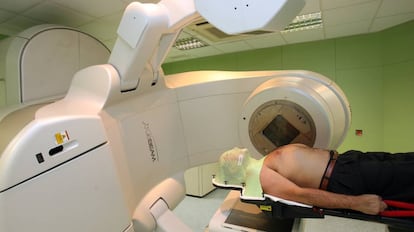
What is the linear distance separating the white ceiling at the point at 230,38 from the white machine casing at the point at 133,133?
96cm

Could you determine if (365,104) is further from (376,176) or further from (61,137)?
(61,137)

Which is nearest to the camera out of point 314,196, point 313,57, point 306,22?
point 314,196

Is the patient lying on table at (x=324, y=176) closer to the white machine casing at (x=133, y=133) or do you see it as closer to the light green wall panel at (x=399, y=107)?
the white machine casing at (x=133, y=133)

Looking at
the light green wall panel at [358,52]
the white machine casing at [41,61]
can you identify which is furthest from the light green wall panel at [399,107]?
the white machine casing at [41,61]

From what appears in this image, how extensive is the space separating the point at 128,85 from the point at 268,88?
834 millimetres

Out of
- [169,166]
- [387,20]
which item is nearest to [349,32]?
[387,20]

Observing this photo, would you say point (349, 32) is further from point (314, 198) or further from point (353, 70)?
point (314, 198)

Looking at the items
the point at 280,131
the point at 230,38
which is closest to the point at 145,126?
the point at 280,131

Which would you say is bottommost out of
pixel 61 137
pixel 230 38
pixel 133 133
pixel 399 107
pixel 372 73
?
pixel 399 107

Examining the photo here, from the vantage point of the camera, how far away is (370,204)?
1.29 metres

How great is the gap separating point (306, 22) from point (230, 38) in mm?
1070

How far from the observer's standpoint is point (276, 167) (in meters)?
1.57

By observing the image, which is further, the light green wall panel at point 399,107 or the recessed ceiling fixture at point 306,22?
the light green wall panel at point 399,107

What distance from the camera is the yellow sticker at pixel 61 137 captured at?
87 centimetres
